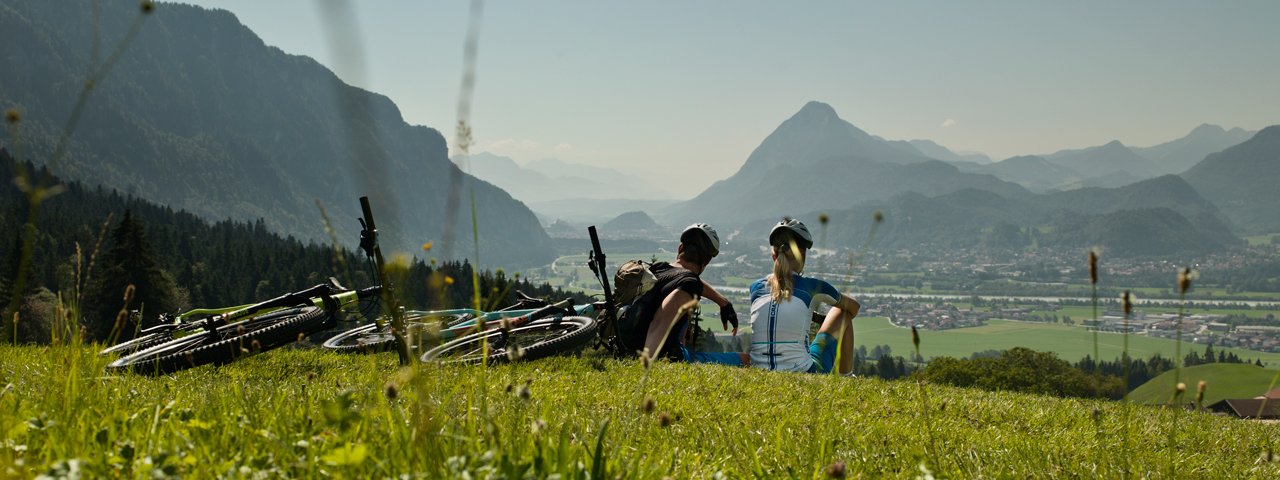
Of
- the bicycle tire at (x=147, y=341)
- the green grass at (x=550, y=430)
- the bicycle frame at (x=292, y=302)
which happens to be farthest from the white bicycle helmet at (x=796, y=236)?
the bicycle tire at (x=147, y=341)

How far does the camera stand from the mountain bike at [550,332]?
28.8ft

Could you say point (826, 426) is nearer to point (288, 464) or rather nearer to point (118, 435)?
point (288, 464)

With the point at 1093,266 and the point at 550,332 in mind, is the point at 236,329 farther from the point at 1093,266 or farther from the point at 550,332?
the point at 1093,266

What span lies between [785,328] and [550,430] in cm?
679

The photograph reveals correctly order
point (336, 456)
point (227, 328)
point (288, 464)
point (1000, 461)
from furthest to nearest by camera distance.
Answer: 1. point (227, 328)
2. point (1000, 461)
3. point (288, 464)
4. point (336, 456)

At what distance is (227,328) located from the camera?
9836mm

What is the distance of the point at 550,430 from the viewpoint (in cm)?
364

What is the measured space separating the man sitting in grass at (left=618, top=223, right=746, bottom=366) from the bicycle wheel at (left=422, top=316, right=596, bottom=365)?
0.55 m

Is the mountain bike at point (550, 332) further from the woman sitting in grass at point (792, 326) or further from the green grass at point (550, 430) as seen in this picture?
the woman sitting in grass at point (792, 326)

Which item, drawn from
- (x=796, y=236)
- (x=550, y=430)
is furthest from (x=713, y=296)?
(x=550, y=430)

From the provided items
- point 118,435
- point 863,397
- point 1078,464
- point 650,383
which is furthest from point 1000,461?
point 118,435

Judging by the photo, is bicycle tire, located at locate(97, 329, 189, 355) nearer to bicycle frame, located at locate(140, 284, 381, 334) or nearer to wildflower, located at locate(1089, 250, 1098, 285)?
bicycle frame, located at locate(140, 284, 381, 334)

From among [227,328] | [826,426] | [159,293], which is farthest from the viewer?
[159,293]

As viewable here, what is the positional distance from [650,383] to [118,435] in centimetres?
430
